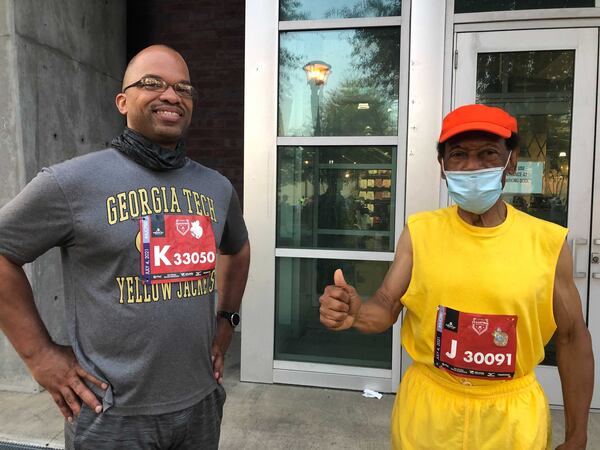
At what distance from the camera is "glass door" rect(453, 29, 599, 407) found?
3168 mm

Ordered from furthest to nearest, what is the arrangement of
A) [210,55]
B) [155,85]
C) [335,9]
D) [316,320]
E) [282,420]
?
[210,55]
[316,320]
[335,9]
[282,420]
[155,85]

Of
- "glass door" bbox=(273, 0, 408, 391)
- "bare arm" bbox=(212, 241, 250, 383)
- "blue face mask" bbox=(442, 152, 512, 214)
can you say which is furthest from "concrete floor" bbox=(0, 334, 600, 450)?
"blue face mask" bbox=(442, 152, 512, 214)

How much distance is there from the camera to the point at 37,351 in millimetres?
1382

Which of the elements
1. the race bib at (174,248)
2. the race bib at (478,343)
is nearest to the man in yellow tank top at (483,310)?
the race bib at (478,343)

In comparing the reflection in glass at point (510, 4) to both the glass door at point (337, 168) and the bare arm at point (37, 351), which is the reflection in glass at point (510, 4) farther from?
the bare arm at point (37, 351)

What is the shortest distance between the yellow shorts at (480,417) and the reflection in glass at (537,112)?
213 cm

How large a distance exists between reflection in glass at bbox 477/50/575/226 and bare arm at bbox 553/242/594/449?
2.02 metres

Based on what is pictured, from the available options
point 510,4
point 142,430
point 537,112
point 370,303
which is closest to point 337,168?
point 537,112

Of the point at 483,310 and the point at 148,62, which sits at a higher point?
the point at 148,62

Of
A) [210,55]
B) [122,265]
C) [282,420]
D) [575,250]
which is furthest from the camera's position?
[210,55]

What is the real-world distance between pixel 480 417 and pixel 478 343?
0.26 meters

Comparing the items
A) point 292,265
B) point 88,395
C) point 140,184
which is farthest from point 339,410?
point 140,184

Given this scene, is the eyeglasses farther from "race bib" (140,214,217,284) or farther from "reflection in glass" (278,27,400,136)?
"reflection in glass" (278,27,400,136)

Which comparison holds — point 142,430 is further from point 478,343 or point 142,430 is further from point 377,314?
point 478,343
